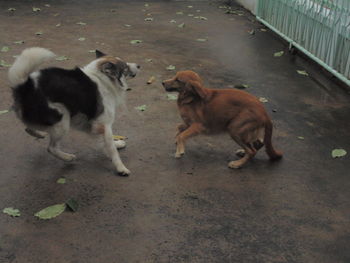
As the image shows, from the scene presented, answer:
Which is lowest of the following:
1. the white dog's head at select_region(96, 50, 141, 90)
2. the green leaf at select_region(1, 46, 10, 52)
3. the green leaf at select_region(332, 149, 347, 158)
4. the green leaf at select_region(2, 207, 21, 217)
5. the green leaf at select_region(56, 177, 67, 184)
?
the green leaf at select_region(332, 149, 347, 158)

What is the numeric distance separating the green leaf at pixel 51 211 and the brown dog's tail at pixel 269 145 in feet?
6.26

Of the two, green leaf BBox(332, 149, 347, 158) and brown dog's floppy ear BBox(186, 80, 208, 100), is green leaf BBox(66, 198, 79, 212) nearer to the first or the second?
brown dog's floppy ear BBox(186, 80, 208, 100)

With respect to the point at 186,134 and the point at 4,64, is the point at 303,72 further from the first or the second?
the point at 4,64

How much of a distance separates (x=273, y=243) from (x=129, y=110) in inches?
106

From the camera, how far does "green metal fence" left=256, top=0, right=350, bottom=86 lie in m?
6.18

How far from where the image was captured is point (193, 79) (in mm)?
4246

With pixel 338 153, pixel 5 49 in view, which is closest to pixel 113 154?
pixel 338 153

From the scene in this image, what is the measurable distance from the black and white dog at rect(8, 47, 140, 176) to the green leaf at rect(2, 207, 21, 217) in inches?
27.6

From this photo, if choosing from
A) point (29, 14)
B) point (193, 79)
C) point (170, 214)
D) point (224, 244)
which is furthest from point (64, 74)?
point (29, 14)

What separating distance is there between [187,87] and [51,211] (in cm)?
167

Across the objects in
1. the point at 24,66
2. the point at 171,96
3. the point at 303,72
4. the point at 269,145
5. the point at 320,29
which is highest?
the point at 24,66

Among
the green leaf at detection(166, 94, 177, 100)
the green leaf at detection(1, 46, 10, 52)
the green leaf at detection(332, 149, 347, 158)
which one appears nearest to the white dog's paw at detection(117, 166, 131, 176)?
the green leaf at detection(166, 94, 177, 100)

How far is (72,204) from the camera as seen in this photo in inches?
→ 137

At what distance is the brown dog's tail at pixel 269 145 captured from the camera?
411cm
